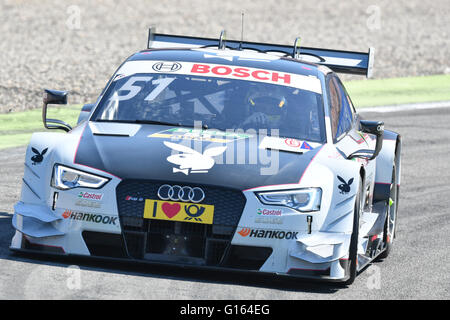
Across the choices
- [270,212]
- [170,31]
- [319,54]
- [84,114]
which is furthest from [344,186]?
[170,31]

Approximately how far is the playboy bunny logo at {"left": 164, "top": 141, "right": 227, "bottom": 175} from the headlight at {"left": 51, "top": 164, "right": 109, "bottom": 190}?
17.5 inches

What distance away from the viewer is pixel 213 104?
7273 millimetres

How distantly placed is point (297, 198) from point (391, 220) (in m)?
2.30

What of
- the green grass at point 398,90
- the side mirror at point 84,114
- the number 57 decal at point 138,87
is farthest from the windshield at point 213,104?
the green grass at point 398,90

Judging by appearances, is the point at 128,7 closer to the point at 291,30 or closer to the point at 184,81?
the point at 291,30

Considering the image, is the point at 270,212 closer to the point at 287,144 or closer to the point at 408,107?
the point at 287,144

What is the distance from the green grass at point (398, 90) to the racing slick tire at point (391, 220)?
9437mm

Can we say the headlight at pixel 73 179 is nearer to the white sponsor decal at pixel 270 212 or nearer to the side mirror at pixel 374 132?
the white sponsor decal at pixel 270 212

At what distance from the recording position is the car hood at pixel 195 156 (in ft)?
20.4

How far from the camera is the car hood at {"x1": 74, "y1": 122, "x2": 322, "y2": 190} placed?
6.22 meters

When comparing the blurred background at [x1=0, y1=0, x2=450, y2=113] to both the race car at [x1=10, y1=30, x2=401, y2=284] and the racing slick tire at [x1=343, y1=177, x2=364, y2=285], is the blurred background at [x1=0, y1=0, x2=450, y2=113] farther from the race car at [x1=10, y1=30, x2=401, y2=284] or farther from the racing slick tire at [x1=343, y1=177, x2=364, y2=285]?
the racing slick tire at [x1=343, y1=177, x2=364, y2=285]

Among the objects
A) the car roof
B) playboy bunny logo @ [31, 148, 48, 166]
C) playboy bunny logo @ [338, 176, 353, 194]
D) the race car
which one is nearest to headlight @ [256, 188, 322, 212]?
the race car
